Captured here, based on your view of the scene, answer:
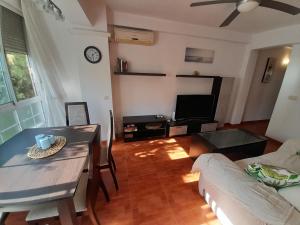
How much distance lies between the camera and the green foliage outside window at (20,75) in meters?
2.06

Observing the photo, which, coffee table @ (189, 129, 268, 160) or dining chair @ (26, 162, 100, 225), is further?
coffee table @ (189, 129, 268, 160)

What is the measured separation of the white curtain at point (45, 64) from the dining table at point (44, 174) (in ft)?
3.71

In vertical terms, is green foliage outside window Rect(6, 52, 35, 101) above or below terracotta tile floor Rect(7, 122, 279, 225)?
above

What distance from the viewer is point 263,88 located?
4363 mm

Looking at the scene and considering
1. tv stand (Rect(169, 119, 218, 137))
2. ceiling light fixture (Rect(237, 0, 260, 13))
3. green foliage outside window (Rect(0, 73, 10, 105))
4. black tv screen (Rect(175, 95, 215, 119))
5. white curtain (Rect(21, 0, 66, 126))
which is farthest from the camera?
black tv screen (Rect(175, 95, 215, 119))

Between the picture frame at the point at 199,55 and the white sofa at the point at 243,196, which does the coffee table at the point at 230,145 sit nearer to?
the white sofa at the point at 243,196

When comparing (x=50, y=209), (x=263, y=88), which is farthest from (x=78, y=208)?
(x=263, y=88)

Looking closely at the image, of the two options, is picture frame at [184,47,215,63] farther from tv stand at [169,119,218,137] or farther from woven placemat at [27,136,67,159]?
woven placemat at [27,136,67,159]

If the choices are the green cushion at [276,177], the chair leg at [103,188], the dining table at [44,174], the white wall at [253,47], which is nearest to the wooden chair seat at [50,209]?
the dining table at [44,174]

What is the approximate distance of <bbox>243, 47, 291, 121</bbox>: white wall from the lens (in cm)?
407

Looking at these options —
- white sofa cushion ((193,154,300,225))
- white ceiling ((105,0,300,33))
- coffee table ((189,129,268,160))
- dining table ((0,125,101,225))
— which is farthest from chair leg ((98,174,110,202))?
white ceiling ((105,0,300,33))

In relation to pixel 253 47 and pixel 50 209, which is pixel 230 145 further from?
pixel 253 47

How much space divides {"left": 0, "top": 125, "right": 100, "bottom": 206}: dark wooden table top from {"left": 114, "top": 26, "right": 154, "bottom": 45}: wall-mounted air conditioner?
2.06 metres

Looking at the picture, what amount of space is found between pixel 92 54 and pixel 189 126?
2594 millimetres
